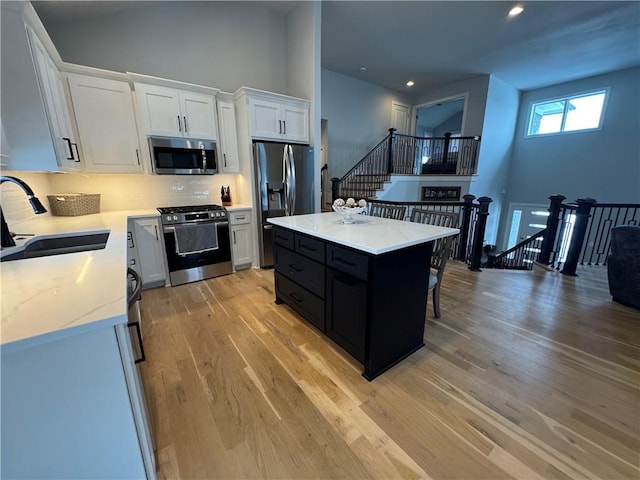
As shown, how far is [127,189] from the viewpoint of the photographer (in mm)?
3260

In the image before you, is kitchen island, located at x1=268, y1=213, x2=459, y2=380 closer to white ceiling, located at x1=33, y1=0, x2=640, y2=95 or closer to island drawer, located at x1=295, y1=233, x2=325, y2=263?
island drawer, located at x1=295, y1=233, x2=325, y2=263

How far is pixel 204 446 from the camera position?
1317 millimetres

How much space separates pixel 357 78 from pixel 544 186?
6.01 m

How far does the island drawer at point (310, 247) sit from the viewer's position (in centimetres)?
194

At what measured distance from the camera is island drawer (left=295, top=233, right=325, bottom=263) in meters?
1.94

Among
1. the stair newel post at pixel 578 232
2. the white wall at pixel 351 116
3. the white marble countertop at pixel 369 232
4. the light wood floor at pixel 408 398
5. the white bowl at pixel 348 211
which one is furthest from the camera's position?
the white wall at pixel 351 116

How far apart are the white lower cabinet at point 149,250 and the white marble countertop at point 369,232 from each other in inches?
62.2

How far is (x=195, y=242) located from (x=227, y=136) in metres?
1.51

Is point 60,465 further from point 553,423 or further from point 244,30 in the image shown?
point 244,30

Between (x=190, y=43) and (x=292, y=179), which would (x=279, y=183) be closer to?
(x=292, y=179)

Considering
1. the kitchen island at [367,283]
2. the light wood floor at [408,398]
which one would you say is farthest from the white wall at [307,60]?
the light wood floor at [408,398]

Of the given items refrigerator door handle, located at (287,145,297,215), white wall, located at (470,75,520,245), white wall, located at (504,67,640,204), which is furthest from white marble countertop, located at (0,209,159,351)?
white wall, located at (504,67,640,204)

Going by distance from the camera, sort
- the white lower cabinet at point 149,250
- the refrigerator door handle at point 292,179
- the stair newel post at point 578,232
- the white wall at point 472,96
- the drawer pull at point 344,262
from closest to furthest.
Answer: the drawer pull at point 344,262 < the white lower cabinet at point 149,250 < the stair newel post at point 578,232 < the refrigerator door handle at point 292,179 < the white wall at point 472,96

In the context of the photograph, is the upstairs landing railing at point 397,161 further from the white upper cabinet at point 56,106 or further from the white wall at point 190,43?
the white upper cabinet at point 56,106
